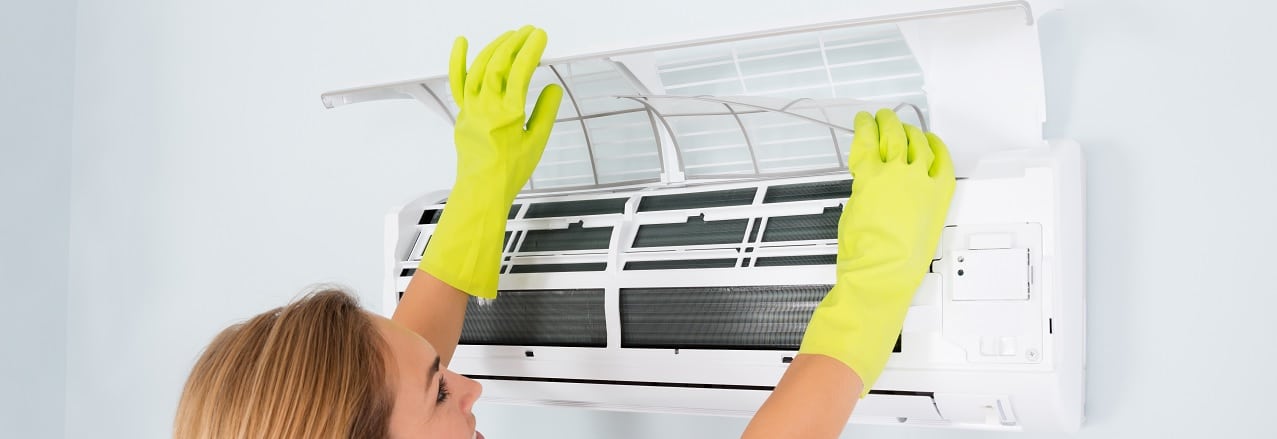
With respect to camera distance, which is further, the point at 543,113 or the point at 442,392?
the point at 543,113

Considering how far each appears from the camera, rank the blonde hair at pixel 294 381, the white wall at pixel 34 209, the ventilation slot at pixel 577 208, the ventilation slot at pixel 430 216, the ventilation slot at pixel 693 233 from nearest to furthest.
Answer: the blonde hair at pixel 294 381
the ventilation slot at pixel 693 233
the ventilation slot at pixel 577 208
the ventilation slot at pixel 430 216
the white wall at pixel 34 209

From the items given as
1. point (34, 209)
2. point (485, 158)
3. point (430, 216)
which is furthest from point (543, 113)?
point (34, 209)

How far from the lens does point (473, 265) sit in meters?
1.22

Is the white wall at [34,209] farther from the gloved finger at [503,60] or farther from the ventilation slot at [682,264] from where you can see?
the ventilation slot at [682,264]

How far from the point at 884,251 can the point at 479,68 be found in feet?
1.72

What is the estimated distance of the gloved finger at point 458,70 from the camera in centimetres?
121

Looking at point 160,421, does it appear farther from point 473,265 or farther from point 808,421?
point 808,421

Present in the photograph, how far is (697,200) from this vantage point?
1.17 m

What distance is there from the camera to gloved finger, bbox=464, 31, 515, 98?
1197mm

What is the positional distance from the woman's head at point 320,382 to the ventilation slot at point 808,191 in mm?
394

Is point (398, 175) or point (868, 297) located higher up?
point (398, 175)

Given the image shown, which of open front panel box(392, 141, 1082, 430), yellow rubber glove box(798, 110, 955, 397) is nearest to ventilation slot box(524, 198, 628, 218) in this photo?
open front panel box(392, 141, 1082, 430)

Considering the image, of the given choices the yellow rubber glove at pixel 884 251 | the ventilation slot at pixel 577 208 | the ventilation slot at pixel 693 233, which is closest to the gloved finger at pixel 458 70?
the ventilation slot at pixel 577 208

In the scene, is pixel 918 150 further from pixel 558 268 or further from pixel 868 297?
pixel 558 268
